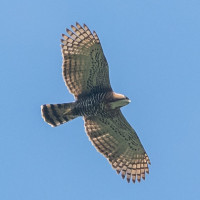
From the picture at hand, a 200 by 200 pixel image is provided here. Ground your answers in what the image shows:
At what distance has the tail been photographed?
20.5 metres

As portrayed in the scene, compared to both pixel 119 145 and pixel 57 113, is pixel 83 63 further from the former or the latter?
pixel 119 145

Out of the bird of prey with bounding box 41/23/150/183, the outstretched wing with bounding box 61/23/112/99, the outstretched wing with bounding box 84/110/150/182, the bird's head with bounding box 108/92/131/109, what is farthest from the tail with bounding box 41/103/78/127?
the bird's head with bounding box 108/92/131/109

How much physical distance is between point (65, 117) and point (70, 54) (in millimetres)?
1984

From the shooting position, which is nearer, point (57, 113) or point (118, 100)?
point (118, 100)

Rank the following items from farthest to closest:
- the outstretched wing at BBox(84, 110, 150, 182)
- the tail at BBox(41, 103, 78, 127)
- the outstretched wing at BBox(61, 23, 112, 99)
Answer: the outstretched wing at BBox(84, 110, 150, 182)
the tail at BBox(41, 103, 78, 127)
the outstretched wing at BBox(61, 23, 112, 99)

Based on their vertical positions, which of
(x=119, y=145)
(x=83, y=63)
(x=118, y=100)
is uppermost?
(x=83, y=63)

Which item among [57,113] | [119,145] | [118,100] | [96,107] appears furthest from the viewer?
[119,145]

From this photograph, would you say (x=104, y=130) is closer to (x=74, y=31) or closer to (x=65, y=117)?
(x=65, y=117)

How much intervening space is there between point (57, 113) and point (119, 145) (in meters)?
2.43

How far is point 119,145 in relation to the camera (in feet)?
70.9

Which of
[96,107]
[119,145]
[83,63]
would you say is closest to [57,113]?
[96,107]

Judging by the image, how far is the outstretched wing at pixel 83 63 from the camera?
2008cm

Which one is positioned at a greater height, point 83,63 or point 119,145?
point 83,63

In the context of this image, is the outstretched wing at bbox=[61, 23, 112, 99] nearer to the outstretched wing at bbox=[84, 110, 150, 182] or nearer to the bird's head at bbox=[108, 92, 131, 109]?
the bird's head at bbox=[108, 92, 131, 109]
